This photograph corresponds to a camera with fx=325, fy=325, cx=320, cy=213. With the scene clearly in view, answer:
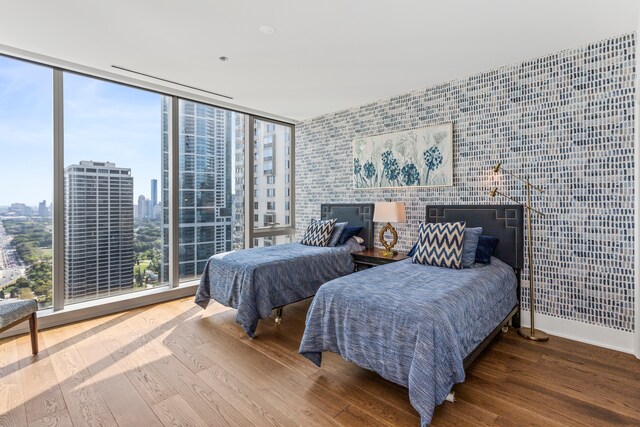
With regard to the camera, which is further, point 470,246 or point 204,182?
point 204,182

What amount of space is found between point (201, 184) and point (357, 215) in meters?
2.25

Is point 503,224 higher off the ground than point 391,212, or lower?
lower

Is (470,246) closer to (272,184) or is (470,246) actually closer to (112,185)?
(272,184)

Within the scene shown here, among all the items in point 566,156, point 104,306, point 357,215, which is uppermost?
point 566,156

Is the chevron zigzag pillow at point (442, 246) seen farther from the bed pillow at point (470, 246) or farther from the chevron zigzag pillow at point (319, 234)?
the chevron zigzag pillow at point (319, 234)

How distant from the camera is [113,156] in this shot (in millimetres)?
3814

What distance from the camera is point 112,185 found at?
3.83 metres

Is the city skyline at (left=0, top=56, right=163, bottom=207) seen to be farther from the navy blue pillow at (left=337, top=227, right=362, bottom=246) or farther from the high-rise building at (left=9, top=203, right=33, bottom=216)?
the navy blue pillow at (left=337, top=227, right=362, bottom=246)

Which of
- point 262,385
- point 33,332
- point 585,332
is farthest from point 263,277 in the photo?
point 585,332

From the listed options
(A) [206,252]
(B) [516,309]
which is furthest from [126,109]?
(B) [516,309]

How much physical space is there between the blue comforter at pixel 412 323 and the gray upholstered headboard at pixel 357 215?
1777 millimetres

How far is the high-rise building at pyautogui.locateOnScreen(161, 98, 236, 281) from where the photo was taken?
14.2 feet

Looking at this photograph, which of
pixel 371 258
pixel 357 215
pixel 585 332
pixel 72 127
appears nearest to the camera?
pixel 585 332

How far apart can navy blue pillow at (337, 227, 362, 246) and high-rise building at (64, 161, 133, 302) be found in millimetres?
2613
